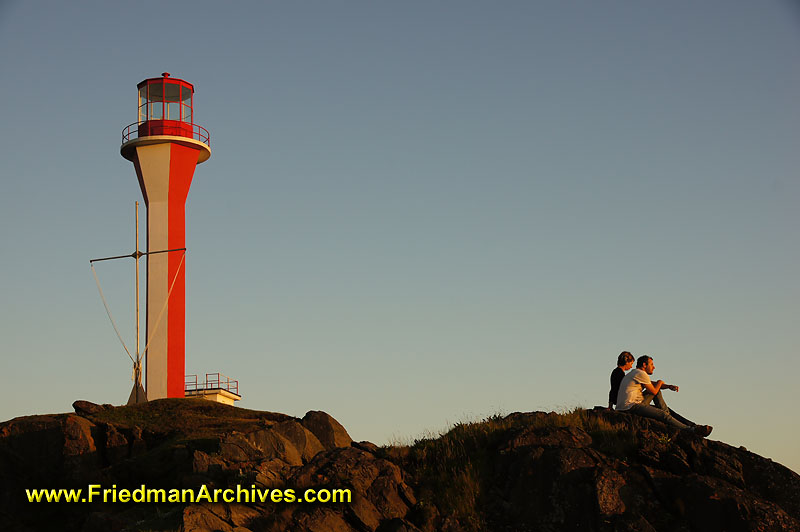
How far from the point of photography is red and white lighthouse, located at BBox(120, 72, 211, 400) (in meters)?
46.3

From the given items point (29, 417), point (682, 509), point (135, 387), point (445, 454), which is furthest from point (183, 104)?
point (682, 509)

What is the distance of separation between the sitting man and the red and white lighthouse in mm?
32708

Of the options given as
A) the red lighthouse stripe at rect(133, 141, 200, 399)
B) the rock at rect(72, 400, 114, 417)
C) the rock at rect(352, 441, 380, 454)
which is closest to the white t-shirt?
the rock at rect(352, 441, 380, 454)

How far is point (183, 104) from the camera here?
5150 centimetres

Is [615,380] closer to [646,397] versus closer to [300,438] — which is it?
[646,397]

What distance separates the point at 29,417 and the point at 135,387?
1023cm

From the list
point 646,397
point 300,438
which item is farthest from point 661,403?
point 300,438

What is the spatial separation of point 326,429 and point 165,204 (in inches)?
834

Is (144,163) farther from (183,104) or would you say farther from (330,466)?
(330,466)

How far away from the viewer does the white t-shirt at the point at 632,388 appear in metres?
17.7

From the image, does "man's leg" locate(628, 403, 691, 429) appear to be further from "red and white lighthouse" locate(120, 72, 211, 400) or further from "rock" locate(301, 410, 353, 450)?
"red and white lighthouse" locate(120, 72, 211, 400)

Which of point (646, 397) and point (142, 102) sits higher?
point (142, 102)

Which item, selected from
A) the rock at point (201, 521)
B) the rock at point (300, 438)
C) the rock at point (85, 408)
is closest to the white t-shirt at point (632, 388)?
the rock at point (201, 521)

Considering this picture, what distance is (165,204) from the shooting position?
47.9 metres
